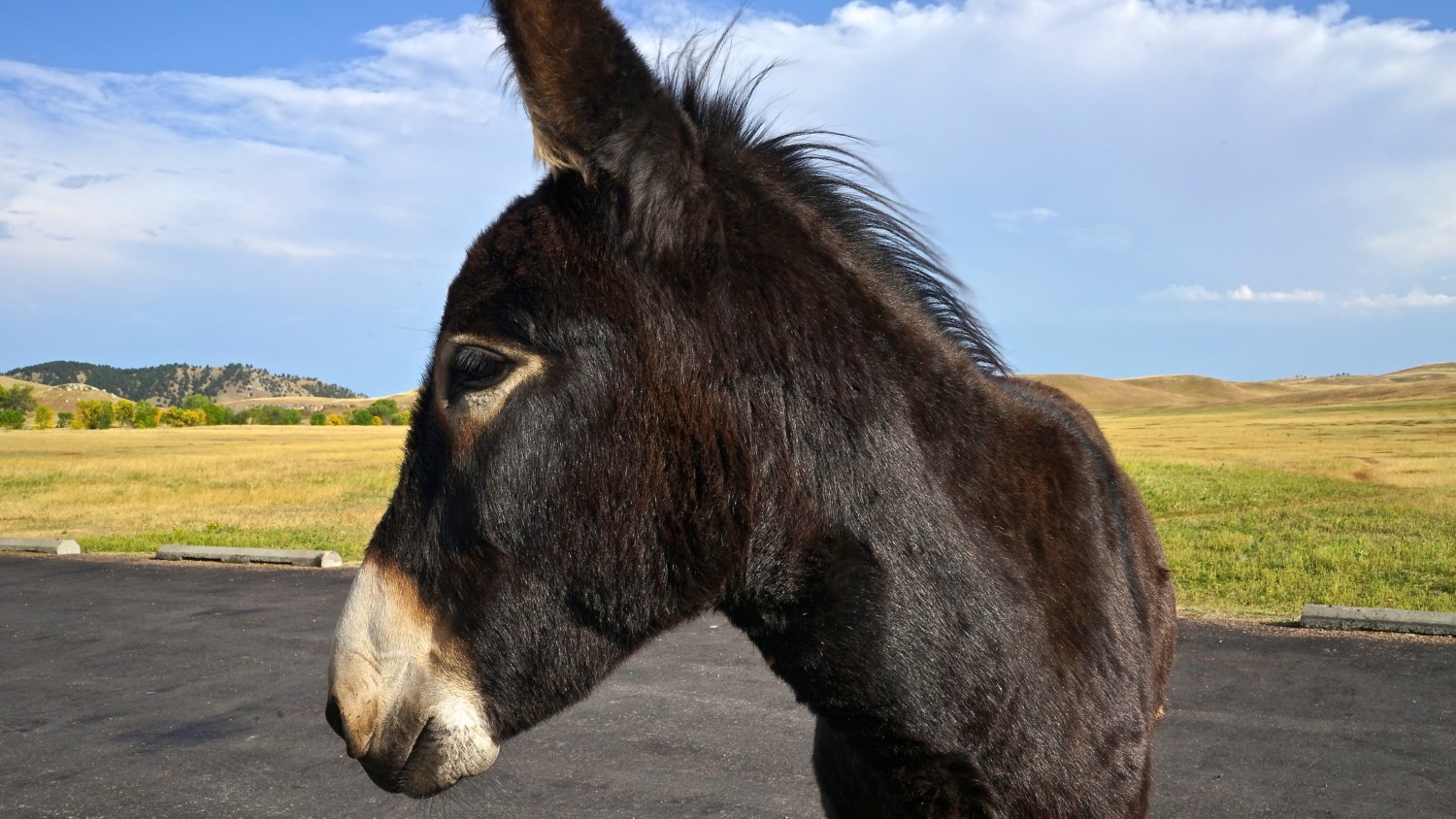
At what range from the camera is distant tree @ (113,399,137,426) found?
8312 cm

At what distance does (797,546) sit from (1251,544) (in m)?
13.1

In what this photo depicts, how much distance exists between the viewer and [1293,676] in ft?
22.7

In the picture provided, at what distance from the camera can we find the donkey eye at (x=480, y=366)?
1.89 meters

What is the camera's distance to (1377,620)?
313 inches

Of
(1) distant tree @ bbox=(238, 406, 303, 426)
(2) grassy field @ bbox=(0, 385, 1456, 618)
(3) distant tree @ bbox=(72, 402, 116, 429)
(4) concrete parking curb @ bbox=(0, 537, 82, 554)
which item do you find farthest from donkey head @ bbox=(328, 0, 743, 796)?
(1) distant tree @ bbox=(238, 406, 303, 426)

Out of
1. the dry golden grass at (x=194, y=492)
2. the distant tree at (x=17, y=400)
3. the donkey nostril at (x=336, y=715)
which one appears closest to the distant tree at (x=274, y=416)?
the distant tree at (x=17, y=400)

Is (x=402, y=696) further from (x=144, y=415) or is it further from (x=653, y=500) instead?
(x=144, y=415)

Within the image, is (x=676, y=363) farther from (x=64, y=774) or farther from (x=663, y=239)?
(x=64, y=774)

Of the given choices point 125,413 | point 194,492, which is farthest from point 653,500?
point 125,413

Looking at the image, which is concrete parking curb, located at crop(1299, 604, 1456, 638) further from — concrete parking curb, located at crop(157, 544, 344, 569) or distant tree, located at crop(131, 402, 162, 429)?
distant tree, located at crop(131, 402, 162, 429)

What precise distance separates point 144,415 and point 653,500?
304 ft

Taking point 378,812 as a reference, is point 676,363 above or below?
above

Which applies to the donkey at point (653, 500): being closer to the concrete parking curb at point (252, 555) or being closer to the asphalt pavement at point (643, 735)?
the asphalt pavement at point (643, 735)

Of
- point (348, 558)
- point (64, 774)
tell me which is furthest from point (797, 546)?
point (348, 558)
